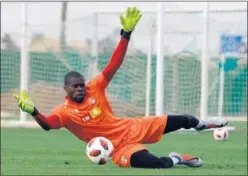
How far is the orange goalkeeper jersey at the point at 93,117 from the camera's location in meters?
11.8

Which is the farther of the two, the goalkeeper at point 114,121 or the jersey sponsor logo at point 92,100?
the jersey sponsor logo at point 92,100

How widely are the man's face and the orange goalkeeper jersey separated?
231 millimetres

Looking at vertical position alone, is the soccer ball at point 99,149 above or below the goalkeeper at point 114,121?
below

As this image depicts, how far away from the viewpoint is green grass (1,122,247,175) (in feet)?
40.8

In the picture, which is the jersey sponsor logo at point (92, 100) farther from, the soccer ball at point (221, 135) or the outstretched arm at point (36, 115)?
the soccer ball at point (221, 135)

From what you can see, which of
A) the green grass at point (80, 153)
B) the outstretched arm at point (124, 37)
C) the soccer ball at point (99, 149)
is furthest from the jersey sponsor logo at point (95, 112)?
the green grass at point (80, 153)

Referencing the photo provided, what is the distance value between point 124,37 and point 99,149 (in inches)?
55.7

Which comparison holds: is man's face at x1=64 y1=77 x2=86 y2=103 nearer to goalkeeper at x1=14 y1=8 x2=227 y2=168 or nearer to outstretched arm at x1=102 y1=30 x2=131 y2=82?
goalkeeper at x1=14 y1=8 x2=227 y2=168

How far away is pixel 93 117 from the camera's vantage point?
1198cm

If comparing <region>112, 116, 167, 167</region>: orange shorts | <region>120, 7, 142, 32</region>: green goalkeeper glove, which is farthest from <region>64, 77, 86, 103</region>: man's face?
<region>112, 116, 167, 167</region>: orange shorts

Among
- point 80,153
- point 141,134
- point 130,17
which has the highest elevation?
point 130,17

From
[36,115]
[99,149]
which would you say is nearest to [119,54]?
[99,149]

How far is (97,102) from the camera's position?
11.9m

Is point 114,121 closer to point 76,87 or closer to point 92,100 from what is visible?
point 92,100
